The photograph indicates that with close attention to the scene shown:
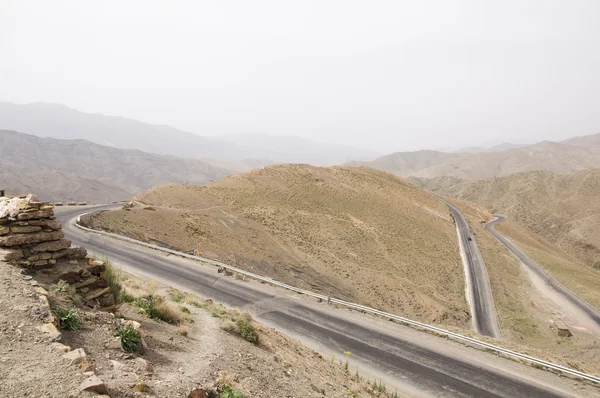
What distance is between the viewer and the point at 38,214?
9.80 metres

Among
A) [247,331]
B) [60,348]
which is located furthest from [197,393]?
[247,331]

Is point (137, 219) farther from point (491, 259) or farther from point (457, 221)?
point (457, 221)

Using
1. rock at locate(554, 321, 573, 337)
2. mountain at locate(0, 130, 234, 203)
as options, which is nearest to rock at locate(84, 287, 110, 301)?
rock at locate(554, 321, 573, 337)

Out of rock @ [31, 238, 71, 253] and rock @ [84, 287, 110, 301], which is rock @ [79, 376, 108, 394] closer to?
rock @ [84, 287, 110, 301]

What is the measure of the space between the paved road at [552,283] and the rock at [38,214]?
42059mm

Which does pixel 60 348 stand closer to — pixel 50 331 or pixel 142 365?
pixel 50 331

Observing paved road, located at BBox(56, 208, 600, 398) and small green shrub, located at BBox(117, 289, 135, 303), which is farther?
paved road, located at BBox(56, 208, 600, 398)

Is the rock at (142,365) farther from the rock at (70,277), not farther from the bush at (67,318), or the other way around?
the rock at (70,277)

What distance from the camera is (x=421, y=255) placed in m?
43.7

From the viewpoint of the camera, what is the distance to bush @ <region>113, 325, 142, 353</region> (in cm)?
815

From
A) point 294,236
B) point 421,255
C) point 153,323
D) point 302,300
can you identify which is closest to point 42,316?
point 153,323

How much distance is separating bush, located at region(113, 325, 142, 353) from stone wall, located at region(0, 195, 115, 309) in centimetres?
216

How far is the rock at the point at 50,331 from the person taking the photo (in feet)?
22.9

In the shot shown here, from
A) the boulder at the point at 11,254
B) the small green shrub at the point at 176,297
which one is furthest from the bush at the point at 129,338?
the small green shrub at the point at 176,297
